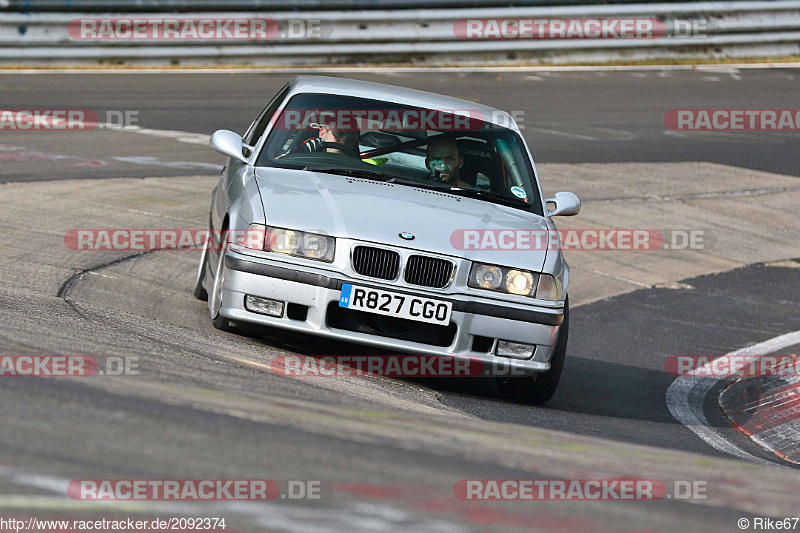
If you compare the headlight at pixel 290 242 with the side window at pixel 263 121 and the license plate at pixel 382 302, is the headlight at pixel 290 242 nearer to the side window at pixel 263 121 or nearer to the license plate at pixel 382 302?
the license plate at pixel 382 302

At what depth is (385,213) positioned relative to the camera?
5750 mm

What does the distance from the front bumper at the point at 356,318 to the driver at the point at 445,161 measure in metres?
1.19

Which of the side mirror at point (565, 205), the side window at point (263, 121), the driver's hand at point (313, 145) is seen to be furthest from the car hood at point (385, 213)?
the side window at point (263, 121)

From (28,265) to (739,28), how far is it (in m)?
19.6

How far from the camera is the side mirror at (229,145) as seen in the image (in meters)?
6.65

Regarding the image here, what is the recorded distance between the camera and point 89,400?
3.29 metres

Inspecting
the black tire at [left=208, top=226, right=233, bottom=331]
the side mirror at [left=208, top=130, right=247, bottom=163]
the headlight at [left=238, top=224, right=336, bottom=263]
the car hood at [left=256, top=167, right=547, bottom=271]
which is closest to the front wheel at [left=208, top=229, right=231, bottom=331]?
the black tire at [left=208, top=226, right=233, bottom=331]

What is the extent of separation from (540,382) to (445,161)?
152 cm

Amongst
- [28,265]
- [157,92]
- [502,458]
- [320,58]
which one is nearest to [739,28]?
[320,58]

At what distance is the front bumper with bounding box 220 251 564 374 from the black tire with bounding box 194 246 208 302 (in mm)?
1345

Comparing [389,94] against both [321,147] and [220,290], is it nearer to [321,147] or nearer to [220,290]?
[321,147]

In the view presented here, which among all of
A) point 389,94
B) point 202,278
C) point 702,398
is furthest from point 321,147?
point 702,398

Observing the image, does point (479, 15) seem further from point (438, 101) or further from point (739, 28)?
point (438, 101)

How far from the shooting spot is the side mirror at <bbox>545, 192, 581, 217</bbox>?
6.75 m
